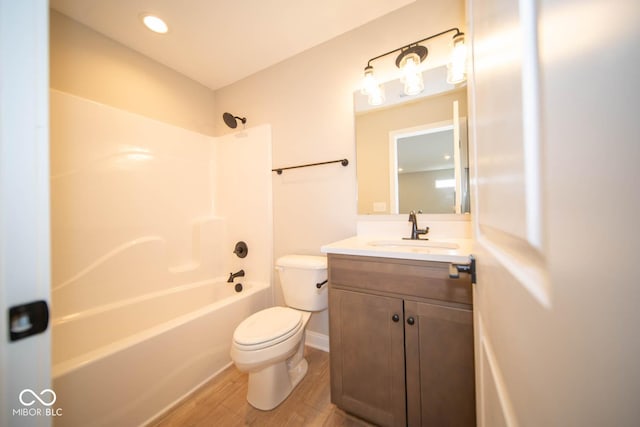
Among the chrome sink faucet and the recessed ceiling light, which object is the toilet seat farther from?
the recessed ceiling light

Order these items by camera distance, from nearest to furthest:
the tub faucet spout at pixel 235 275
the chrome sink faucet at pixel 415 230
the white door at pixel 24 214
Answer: the white door at pixel 24 214
the chrome sink faucet at pixel 415 230
the tub faucet spout at pixel 235 275

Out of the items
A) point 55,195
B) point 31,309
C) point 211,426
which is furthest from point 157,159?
point 211,426

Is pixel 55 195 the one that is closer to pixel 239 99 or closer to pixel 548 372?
pixel 239 99

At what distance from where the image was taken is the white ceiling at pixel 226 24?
1.38 meters

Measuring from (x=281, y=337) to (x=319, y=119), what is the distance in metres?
1.55

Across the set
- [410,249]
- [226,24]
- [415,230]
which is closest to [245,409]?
[410,249]

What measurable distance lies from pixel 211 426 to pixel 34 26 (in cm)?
168

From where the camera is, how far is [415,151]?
4.63 feet

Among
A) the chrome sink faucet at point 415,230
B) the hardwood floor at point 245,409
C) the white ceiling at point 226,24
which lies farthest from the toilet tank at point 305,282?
the white ceiling at point 226,24

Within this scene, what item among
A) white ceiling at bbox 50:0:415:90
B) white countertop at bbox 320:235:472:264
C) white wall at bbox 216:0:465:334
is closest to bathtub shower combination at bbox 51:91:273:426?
white wall at bbox 216:0:465:334

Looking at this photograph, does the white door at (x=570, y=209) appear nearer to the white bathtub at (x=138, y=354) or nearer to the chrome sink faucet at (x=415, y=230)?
the chrome sink faucet at (x=415, y=230)

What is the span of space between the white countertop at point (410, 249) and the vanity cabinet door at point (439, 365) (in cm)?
21

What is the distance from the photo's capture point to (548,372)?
210 millimetres

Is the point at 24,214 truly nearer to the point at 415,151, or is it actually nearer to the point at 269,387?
the point at 269,387
